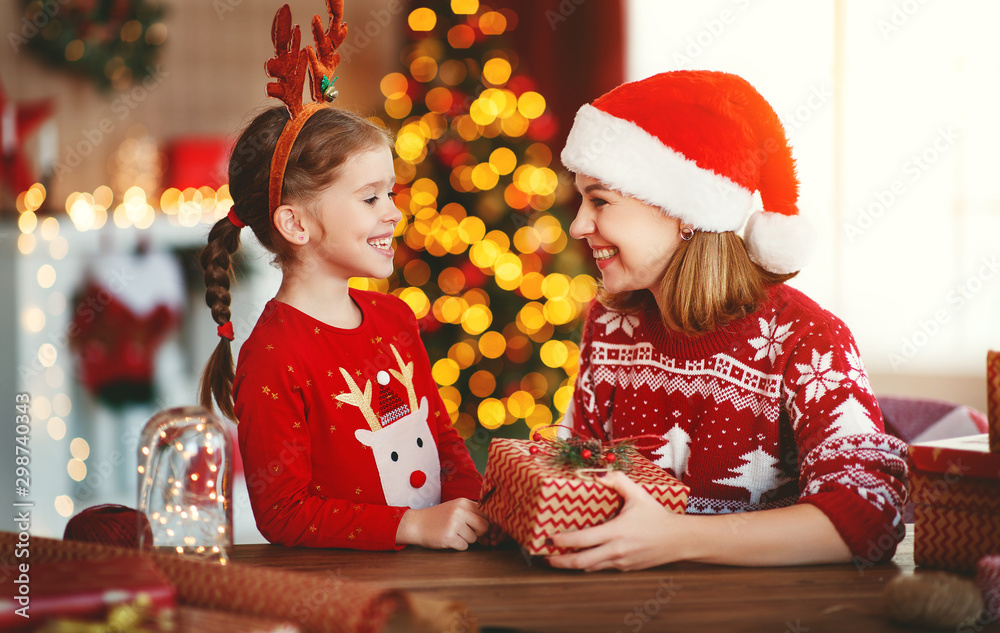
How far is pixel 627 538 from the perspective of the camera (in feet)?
3.39

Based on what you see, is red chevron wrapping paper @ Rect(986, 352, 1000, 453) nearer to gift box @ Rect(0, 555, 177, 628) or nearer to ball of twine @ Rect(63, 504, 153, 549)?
gift box @ Rect(0, 555, 177, 628)

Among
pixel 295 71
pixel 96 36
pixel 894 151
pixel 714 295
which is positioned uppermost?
pixel 96 36

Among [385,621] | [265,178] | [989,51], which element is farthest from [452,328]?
[385,621]

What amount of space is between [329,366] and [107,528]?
0.39 m

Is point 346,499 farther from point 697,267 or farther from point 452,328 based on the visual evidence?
point 452,328

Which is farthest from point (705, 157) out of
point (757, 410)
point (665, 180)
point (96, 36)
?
point (96, 36)

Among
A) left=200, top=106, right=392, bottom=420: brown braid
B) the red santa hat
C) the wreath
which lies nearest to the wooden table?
left=200, top=106, right=392, bottom=420: brown braid

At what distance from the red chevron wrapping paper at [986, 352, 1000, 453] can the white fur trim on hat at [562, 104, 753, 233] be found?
465mm

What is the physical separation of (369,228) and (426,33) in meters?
2.94

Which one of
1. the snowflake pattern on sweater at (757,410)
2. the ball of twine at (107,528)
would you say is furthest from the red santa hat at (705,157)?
the ball of twine at (107,528)

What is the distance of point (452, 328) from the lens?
3535 mm

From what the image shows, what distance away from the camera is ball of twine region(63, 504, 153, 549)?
112 centimetres

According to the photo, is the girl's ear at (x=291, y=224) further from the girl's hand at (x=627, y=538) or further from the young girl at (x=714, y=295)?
the girl's hand at (x=627, y=538)

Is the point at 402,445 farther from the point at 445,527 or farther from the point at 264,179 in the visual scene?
the point at 264,179
